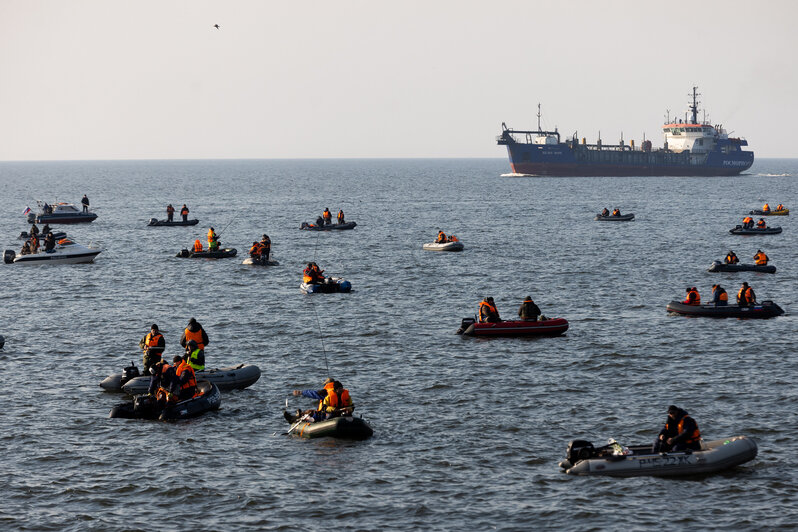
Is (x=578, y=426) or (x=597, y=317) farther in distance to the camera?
(x=597, y=317)

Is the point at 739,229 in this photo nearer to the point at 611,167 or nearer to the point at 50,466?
the point at 50,466

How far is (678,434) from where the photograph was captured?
24016mm

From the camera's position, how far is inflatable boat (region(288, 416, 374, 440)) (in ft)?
85.8

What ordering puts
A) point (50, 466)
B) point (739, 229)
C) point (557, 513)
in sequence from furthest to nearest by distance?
point (739, 229)
point (50, 466)
point (557, 513)

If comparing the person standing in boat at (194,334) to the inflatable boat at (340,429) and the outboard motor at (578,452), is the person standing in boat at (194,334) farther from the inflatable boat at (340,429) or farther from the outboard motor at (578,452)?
the outboard motor at (578,452)

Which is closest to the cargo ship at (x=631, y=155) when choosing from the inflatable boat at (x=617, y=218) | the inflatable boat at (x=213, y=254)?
the inflatable boat at (x=617, y=218)

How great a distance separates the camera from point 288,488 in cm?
2325

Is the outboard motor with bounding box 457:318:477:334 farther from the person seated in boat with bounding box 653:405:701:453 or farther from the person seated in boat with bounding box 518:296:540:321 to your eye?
the person seated in boat with bounding box 653:405:701:453

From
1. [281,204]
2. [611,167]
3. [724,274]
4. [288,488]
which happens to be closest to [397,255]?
[724,274]

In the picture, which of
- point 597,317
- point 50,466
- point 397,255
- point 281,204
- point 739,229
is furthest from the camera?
point 281,204

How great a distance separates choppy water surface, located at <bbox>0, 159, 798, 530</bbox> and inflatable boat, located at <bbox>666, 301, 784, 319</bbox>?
1.75 feet

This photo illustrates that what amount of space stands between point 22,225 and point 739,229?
2775 inches

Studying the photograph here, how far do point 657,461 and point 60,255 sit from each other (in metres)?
48.7

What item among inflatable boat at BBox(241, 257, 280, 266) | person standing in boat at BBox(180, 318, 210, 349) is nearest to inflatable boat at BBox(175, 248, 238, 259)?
inflatable boat at BBox(241, 257, 280, 266)
